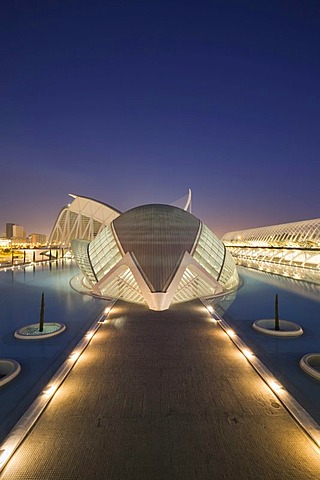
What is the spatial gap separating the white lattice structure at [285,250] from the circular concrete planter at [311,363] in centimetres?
2242

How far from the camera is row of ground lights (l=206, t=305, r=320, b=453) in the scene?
425cm

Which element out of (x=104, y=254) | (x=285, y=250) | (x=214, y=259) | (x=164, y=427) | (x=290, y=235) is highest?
(x=290, y=235)

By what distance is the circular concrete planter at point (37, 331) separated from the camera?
8.58 m

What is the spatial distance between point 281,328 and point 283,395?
197 inches

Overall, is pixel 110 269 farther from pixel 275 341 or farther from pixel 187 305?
pixel 275 341

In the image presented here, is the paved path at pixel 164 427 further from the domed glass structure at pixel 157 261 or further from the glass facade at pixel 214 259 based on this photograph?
the glass facade at pixel 214 259

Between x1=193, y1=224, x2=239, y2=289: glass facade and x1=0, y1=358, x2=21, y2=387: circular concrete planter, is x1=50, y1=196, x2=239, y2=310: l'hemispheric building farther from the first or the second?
x1=0, y1=358, x2=21, y2=387: circular concrete planter

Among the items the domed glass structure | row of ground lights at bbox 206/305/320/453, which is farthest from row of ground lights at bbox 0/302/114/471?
the domed glass structure

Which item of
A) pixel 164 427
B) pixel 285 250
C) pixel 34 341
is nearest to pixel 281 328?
pixel 164 427

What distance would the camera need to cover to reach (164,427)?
4367 millimetres

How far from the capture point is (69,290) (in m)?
17.0

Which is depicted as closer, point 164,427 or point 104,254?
point 164,427

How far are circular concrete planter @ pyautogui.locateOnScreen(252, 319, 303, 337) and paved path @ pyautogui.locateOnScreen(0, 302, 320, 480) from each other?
2497 mm

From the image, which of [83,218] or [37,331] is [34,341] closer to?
[37,331]
